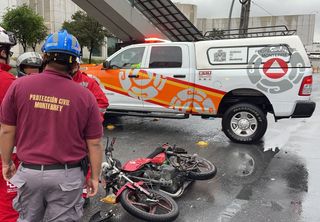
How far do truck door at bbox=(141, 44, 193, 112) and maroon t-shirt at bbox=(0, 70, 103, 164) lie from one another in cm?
529

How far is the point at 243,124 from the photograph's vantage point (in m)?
7.06

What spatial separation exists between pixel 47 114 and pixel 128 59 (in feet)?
19.3

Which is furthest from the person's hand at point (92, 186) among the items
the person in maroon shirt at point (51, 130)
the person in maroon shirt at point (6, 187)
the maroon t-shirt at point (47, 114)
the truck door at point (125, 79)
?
the truck door at point (125, 79)

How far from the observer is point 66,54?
222cm

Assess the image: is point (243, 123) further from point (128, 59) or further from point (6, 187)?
point (6, 187)

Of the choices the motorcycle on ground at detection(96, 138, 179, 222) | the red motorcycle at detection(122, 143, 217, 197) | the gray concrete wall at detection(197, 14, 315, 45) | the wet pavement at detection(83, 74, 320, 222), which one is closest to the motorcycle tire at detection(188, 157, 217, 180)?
the red motorcycle at detection(122, 143, 217, 197)

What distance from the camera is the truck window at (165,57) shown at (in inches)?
297

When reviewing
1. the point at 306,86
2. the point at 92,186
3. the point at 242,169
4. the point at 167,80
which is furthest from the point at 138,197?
the point at 306,86

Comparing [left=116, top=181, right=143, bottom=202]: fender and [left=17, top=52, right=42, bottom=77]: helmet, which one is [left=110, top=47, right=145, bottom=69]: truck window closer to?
[left=17, top=52, right=42, bottom=77]: helmet

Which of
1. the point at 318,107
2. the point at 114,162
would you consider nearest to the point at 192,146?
the point at 114,162

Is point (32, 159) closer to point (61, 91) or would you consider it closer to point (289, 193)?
point (61, 91)

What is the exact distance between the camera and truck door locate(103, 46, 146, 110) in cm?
776

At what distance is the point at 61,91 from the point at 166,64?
18.4ft

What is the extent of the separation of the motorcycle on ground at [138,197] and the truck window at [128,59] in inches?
168
